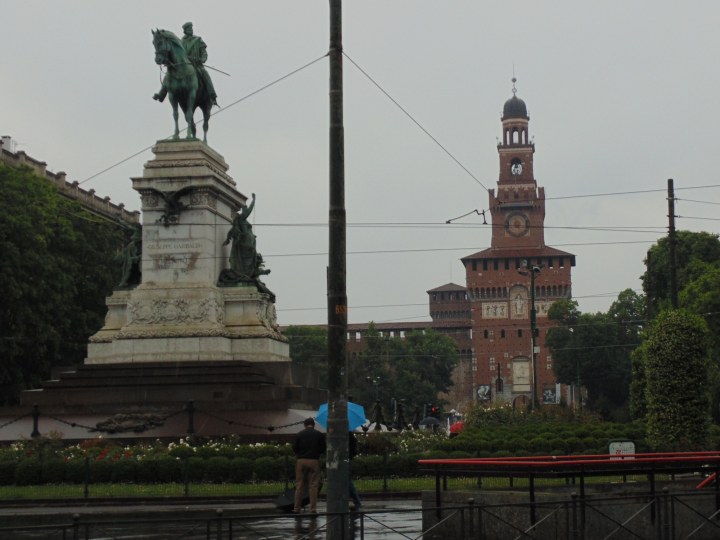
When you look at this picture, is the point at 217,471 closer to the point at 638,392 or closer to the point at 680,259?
the point at 638,392

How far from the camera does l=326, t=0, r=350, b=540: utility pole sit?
16016 millimetres

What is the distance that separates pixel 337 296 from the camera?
53.6 feet

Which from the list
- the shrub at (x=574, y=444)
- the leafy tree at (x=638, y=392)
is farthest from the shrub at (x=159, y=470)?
the leafy tree at (x=638, y=392)

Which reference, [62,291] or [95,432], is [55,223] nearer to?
[62,291]

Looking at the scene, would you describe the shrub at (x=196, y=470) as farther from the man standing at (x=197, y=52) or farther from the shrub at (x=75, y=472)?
the man standing at (x=197, y=52)

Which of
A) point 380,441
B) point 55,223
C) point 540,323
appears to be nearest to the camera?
point 380,441

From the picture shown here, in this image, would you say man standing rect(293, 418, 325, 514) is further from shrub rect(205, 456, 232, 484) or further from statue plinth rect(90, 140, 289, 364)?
statue plinth rect(90, 140, 289, 364)

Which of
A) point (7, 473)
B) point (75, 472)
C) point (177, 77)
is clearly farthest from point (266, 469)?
point (177, 77)

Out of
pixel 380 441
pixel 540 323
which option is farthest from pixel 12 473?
pixel 540 323

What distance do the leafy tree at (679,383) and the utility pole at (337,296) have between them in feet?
71.9

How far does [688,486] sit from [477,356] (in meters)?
154

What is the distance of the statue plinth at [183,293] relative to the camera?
39219 millimetres

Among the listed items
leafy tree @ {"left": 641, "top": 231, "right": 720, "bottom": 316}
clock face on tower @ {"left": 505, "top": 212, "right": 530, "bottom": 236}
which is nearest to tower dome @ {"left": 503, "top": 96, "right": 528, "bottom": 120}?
clock face on tower @ {"left": 505, "top": 212, "right": 530, "bottom": 236}

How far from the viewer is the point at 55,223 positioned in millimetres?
62125
